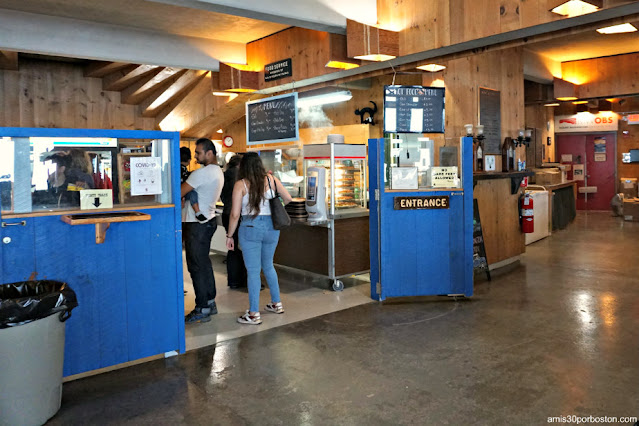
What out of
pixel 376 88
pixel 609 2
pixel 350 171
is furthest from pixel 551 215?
pixel 609 2

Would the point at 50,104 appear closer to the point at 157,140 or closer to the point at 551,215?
the point at 157,140

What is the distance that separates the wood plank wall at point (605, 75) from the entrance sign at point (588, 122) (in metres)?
2.81

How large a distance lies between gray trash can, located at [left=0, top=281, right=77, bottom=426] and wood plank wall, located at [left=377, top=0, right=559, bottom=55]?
397 centimetres

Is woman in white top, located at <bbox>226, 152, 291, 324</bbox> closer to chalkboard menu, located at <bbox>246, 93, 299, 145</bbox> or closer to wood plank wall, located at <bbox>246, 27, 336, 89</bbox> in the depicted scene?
chalkboard menu, located at <bbox>246, 93, 299, 145</bbox>

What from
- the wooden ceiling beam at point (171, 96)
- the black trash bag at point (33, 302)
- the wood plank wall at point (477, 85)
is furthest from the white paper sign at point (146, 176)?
the wooden ceiling beam at point (171, 96)

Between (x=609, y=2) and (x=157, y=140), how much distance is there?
3.45m

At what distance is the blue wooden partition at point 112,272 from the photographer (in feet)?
10.8

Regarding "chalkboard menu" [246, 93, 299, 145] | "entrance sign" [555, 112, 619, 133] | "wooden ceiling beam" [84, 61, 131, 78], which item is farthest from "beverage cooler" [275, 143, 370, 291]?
"entrance sign" [555, 112, 619, 133]

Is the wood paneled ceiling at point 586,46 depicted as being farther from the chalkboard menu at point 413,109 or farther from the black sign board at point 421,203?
the black sign board at point 421,203

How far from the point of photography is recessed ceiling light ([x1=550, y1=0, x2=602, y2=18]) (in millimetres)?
3990

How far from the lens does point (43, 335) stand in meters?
2.81

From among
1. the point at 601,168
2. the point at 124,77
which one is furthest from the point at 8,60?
the point at 601,168

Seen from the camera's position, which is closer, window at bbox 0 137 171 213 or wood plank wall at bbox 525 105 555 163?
window at bbox 0 137 171 213

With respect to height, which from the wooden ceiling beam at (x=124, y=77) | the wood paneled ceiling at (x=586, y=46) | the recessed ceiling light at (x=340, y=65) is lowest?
the recessed ceiling light at (x=340, y=65)
